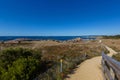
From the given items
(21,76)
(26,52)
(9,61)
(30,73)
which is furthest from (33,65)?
(26,52)

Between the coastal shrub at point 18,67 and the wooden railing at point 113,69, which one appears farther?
the coastal shrub at point 18,67

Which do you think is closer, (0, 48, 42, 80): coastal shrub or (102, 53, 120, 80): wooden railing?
(102, 53, 120, 80): wooden railing

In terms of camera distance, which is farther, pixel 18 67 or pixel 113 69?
pixel 18 67

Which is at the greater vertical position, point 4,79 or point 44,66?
point 4,79

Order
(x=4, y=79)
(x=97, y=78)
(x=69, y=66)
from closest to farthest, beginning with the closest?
(x=4, y=79) → (x=97, y=78) → (x=69, y=66)

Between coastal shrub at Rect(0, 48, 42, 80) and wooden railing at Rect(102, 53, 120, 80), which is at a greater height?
wooden railing at Rect(102, 53, 120, 80)

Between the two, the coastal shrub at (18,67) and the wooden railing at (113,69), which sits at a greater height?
the wooden railing at (113,69)

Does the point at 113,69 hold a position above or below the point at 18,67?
→ above

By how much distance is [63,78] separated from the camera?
9.17m

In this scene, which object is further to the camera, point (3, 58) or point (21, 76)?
point (3, 58)

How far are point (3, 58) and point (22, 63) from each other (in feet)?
14.3

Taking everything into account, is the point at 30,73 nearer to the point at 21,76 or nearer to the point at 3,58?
the point at 21,76

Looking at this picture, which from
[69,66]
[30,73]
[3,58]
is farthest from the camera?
[3,58]

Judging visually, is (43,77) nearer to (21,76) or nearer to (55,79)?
(55,79)
